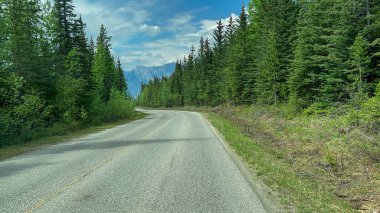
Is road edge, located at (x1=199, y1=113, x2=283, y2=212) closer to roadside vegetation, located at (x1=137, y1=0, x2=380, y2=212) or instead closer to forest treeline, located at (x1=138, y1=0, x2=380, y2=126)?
roadside vegetation, located at (x1=137, y1=0, x2=380, y2=212)

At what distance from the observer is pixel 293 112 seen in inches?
919

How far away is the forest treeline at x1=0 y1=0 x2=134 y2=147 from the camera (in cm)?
2012

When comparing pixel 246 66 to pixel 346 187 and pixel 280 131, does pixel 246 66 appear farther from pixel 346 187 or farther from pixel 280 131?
pixel 346 187

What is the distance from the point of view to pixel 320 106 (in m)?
19.6

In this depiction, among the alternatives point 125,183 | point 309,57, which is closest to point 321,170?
point 125,183

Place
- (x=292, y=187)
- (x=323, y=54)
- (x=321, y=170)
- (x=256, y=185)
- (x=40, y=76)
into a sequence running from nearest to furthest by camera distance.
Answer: (x=292, y=187)
(x=256, y=185)
(x=321, y=170)
(x=323, y=54)
(x=40, y=76)

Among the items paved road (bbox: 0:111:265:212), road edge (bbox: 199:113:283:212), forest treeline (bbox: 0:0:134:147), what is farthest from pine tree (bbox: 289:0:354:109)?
forest treeline (bbox: 0:0:134:147)

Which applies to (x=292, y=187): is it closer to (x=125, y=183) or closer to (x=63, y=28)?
(x=125, y=183)

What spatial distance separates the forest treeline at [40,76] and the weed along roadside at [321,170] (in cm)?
1334

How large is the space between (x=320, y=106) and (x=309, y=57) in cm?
328

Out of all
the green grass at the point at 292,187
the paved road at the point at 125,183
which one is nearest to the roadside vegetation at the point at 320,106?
the green grass at the point at 292,187

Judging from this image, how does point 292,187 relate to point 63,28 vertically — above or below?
below

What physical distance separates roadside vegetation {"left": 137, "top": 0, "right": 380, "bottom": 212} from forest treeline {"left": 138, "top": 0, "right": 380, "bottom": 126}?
7 cm

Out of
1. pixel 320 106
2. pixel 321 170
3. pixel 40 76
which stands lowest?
pixel 321 170
